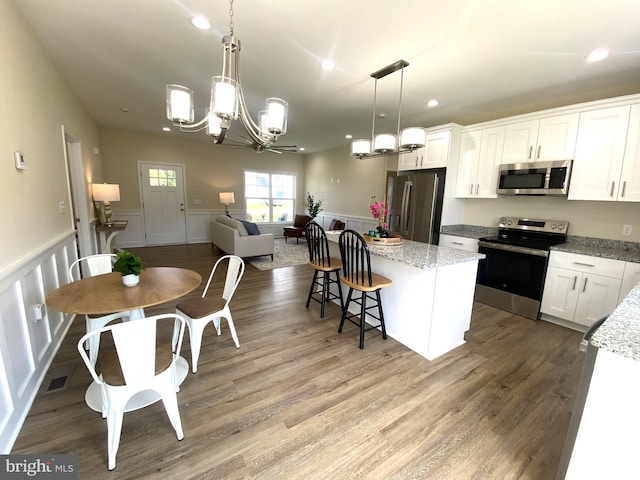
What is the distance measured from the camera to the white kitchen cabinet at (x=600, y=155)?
8.99ft

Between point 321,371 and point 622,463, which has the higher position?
point 622,463

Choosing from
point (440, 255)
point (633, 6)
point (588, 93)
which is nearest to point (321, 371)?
point (440, 255)

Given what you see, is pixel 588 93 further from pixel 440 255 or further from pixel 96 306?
pixel 96 306

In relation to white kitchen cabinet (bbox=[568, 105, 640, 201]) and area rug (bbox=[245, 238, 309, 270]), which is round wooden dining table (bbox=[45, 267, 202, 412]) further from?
white kitchen cabinet (bbox=[568, 105, 640, 201])

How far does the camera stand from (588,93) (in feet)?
10.3

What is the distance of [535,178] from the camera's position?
328cm

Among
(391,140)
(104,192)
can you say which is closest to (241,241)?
(104,192)

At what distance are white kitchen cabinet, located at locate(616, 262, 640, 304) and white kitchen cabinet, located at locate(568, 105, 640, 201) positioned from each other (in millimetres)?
726

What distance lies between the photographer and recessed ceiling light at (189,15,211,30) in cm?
203

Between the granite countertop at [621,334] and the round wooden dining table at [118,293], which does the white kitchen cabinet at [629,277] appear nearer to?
the granite countertop at [621,334]

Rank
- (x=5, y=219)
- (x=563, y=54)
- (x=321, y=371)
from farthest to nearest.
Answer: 1. (x=563, y=54)
2. (x=321, y=371)
3. (x=5, y=219)

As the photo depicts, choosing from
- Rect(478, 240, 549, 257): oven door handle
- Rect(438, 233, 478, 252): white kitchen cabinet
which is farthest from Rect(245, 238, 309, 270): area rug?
Rect(478, 240, 549, 257): oven door handle

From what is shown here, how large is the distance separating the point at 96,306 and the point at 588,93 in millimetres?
5139

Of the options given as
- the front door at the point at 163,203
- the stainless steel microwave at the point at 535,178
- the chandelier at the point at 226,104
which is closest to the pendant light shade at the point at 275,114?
the chandelier at the point at 226,104
